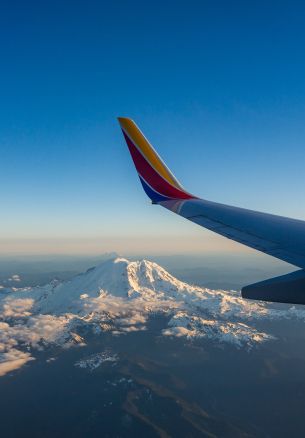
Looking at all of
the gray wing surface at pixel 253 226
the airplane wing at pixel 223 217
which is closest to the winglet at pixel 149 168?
the airplane wing at pixel 223 217

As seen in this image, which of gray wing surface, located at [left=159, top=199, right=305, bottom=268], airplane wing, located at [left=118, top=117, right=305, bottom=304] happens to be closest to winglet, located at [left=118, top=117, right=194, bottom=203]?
airplane wing, located at [left=118, top=117, right=305, bottom=304]

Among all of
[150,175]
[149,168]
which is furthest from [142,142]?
[150,175]

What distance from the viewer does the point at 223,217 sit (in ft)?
36.9

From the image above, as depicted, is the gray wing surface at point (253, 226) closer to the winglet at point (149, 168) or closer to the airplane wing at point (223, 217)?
the airplane wing at point (223, 217)

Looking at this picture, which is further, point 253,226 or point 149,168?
point 149,168

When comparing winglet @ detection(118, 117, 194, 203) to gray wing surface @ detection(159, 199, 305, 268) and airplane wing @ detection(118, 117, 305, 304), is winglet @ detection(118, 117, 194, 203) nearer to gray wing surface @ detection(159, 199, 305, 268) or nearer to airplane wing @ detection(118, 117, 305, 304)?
airplane wing @ detection(118, 117, 305, 304)

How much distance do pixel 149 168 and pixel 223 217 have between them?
379cm

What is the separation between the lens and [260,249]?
8.02 metres

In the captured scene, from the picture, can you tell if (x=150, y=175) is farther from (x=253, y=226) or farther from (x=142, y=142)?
(x=253, y=226)

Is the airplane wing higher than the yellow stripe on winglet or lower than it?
lower

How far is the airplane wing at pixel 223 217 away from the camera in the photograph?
25.0ft

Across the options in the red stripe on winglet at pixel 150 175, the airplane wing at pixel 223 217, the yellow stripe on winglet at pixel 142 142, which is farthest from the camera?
the red stripe on winglet at pixel 150 175

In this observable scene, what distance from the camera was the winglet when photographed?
11000mm

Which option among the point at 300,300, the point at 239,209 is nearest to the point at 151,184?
the point at 239,209
